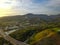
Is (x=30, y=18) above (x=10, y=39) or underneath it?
above

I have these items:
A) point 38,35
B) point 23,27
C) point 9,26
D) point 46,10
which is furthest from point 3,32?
point 46,10

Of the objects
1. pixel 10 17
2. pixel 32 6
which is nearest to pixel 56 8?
pixel 32 6

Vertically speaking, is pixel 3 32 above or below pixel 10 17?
below

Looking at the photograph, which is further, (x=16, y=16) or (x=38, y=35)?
(x=16, y=16)

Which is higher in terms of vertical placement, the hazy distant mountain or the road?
the hazy distant mountain

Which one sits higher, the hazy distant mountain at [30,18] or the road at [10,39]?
the hazy distant mountain at [30,18]


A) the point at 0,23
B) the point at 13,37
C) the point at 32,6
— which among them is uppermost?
the point at 32,6

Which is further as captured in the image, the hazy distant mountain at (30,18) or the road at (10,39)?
the hazy distant mountain at (30,18)

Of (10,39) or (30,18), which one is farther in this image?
(30,18)

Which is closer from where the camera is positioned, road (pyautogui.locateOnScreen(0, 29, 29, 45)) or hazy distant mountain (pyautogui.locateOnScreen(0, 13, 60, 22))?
road (pyautogui.locateOnScreen(0, 29, 29, 45))

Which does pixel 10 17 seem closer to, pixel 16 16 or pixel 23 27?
pixel 16 16
